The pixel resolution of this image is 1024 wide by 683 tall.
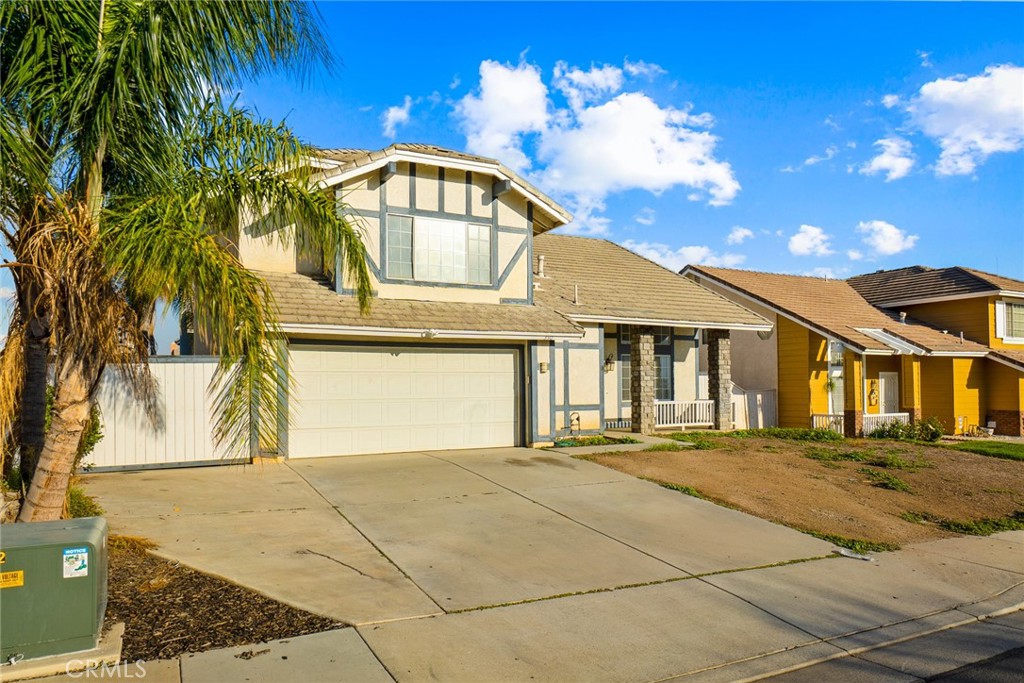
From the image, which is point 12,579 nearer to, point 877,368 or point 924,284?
point 877,368

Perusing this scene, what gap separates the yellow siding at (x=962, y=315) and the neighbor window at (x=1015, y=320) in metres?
1.32

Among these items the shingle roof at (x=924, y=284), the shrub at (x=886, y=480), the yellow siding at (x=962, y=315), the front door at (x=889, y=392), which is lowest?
the shrub at (x=886, y=480)

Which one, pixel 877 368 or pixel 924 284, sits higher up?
pixel 924 284

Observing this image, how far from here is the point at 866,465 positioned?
15.2 metres

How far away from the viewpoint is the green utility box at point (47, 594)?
4.94 meters

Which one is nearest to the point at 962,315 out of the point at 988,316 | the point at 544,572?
the point at 988,316

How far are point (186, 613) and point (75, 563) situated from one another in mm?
1238

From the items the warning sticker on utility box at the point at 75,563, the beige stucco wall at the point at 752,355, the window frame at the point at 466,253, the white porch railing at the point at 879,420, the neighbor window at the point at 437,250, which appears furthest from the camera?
the beige stucco wall at the point at 752,355

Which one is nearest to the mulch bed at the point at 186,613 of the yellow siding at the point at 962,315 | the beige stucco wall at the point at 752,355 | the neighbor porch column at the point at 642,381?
the neighbor porch column at the point at 642,381

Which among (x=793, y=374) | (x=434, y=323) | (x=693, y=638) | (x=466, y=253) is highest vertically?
(x=466, y=253)

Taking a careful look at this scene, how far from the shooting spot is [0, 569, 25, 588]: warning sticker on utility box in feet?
16.1

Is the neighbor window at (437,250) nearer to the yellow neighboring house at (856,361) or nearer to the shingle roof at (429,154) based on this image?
the shingle roof at (429,154)

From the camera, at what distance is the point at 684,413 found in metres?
20.6

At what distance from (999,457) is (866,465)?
4.83 metres
